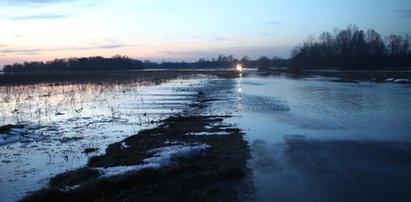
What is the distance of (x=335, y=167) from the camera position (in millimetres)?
11227

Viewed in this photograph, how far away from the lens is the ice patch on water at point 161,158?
1091 cm

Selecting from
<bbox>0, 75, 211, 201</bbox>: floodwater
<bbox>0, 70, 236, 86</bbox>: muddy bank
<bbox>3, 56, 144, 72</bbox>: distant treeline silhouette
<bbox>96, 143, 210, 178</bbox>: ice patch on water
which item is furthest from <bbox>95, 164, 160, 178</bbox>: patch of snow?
<bbox>3, 56, 144, 72</bbox>: distant treeline silhouette

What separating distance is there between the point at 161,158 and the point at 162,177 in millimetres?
2045

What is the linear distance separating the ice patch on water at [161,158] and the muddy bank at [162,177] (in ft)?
0.20

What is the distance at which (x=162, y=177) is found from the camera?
10195 mm

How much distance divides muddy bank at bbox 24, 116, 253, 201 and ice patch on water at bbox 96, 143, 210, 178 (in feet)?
0.20

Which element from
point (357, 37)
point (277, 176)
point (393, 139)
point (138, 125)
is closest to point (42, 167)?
point (277, 176)

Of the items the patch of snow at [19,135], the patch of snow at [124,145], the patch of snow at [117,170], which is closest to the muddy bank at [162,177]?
the patch of snow at [124,145]

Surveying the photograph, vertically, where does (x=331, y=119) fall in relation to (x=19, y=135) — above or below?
above

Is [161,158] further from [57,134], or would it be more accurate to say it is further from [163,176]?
[57,134]

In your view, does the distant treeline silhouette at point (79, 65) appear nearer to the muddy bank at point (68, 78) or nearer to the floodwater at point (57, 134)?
the muddy bank at point (68, 78)

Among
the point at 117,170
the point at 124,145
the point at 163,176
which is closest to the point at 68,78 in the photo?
the point at 124,145

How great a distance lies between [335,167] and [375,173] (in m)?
1.02

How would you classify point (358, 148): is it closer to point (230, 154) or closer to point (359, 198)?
point (230, 154)
